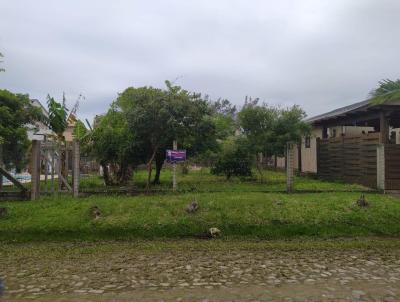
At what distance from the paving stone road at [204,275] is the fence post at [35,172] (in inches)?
181

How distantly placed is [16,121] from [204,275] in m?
13.0

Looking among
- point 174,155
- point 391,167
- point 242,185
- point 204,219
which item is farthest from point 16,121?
point 391,167

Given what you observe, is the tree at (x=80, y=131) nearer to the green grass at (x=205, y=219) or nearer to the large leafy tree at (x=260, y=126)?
the green grass at (x=205, y=219)

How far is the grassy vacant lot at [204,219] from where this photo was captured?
9.66m

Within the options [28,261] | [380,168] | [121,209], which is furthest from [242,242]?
[380,168]

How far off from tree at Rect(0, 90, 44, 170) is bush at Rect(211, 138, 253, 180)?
8210 mm

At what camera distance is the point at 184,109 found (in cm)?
1429

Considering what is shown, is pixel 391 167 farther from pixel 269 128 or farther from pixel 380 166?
pixel 269 128

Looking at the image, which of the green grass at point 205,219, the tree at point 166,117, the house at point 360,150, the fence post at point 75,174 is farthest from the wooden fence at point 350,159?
the fence post at point 75,174

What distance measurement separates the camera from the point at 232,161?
64.1ft

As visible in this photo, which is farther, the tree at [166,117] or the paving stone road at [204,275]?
the tree at [166,117]

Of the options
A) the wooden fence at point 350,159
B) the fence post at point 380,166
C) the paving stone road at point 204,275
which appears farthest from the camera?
the wooden fence at point 350,159

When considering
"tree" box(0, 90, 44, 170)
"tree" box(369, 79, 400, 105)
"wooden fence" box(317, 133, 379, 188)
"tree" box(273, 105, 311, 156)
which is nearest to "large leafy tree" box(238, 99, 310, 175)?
"tree" box(273, 105, 311, 156)

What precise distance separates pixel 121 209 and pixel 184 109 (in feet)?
16.1
